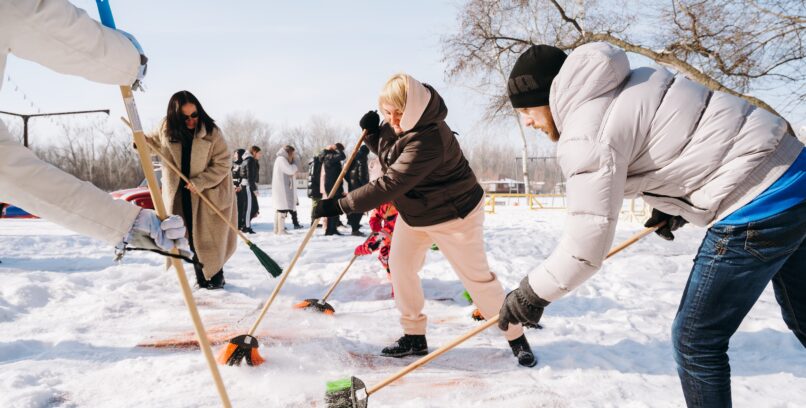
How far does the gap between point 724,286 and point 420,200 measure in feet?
5.46

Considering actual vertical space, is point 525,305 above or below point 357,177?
above

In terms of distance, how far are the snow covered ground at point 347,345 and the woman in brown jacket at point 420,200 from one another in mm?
361

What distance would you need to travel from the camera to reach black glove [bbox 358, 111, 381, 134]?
3271 millimetres

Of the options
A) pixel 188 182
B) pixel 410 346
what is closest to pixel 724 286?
pixel 410 346

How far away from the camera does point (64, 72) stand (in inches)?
69.7

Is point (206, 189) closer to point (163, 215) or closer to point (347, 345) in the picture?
point (347, 345)

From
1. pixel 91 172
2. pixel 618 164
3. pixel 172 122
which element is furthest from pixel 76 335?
pixel 91 172

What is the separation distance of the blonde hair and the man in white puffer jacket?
3.71ft

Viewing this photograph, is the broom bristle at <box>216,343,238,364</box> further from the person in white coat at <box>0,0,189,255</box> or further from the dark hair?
the dark hair

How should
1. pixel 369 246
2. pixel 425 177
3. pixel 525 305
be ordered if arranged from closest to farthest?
pixel 525 305 → pixel 425 177 → pixel 369 246

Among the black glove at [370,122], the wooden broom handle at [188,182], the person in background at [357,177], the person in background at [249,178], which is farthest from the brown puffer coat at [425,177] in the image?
the person in background at [249,178]

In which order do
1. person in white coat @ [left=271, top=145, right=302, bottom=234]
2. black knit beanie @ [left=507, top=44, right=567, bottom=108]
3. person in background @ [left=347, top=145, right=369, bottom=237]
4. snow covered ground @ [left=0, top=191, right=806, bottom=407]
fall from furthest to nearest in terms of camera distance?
person in white coat @ [left=271, top=145, right=302, bottom=234], person in background @ [left=347, top=145, right=369, bottom=237], snow covered ground @ [left=0, top=191, right=806, bottom=407], black knit beanie @ [left=507, top=44, right=567, bottom=108]

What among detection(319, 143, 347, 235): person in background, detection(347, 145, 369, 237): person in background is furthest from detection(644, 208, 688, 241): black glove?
detection(319, 143, 347, 235): person in background

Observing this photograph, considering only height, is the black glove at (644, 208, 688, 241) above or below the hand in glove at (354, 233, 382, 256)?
above
